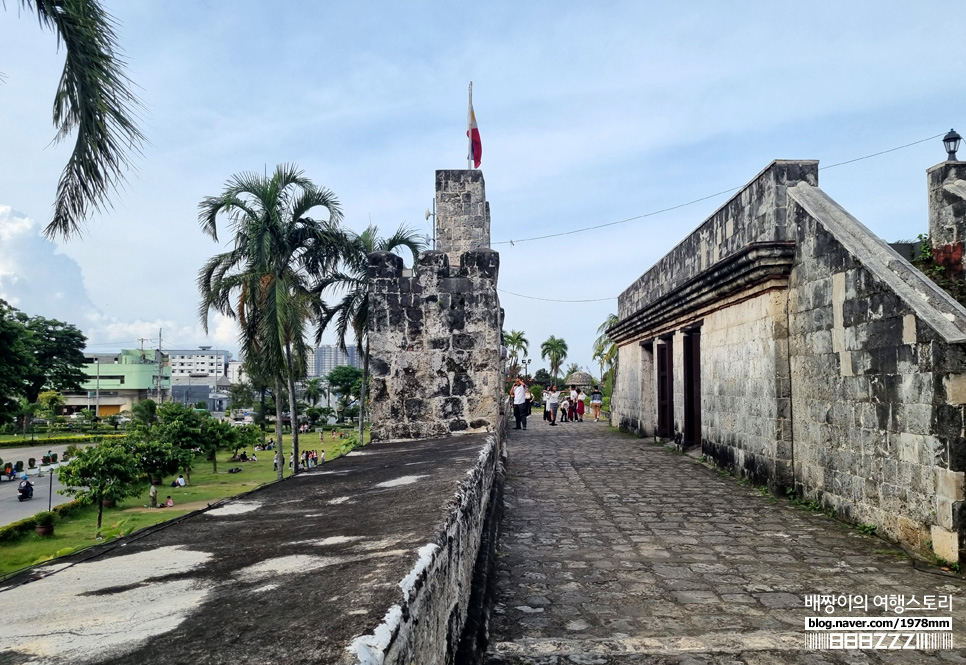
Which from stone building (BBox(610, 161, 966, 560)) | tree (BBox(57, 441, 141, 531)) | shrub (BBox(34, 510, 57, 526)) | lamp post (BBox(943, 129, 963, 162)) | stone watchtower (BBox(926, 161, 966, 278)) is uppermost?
lamp post (BBox(943, 129, 963, 162))

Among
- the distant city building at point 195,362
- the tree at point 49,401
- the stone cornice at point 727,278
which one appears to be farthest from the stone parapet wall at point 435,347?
the distant city building at point 195,362

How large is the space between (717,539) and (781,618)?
6.16ft

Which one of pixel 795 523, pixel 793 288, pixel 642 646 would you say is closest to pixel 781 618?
pixel 642 646

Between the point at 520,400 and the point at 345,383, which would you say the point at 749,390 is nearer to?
the point at 520,400

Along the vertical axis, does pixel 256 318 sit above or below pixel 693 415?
above

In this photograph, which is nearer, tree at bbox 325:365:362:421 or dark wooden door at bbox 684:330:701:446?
dark wooden door at bbox 684:330:701:446

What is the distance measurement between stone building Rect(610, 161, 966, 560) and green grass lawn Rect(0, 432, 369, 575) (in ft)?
26.5

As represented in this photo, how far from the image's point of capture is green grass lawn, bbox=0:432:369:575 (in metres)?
15.2

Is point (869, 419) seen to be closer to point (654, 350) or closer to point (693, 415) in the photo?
point (693, 415)

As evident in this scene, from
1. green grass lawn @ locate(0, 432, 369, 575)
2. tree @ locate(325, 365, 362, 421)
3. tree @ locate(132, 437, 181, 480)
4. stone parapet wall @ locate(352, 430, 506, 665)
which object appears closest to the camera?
stone parapet wall @ locate(352, 430, 506, 665)

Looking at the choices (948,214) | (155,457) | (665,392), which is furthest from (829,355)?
→ (155,457)

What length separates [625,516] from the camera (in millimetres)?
6707

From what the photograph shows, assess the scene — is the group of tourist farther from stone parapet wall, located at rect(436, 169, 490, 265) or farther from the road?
the road

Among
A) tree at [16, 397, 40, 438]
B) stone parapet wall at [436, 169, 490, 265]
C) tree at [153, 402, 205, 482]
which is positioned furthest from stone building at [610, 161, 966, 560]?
tree at [16, 397, 40, 438]
